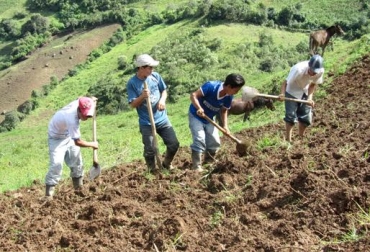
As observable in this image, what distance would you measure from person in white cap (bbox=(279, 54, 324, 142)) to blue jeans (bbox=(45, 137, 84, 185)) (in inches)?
106

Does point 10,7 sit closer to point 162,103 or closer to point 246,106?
point 246,106

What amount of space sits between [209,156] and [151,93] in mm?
1101

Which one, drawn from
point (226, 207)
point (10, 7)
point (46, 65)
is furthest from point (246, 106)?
point (10, 7)

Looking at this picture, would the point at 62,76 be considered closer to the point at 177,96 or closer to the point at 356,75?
the point at 177,96

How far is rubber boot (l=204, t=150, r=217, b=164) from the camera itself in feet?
22.7

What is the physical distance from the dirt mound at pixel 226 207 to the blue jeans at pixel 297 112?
667 mm

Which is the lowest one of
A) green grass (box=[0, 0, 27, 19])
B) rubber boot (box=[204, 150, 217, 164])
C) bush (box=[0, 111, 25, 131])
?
bush (box=[0, 111, 25, 131])

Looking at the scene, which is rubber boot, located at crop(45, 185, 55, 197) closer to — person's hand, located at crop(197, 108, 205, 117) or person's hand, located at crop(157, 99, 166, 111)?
person's hand, located at crop(157, 99, 166, 111)

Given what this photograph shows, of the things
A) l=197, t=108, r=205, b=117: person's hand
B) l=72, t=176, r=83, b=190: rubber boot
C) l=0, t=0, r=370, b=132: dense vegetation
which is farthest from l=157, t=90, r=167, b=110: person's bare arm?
l=0, t=0, r=370, b=132: dense vegetation

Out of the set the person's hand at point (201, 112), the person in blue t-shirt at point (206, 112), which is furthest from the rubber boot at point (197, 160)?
the person's hand at point (201, 112)

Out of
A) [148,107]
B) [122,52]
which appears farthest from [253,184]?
[122,52]

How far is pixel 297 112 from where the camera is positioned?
768 centimetres

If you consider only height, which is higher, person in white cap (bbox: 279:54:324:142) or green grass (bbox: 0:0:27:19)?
person in white cap (bbox: 279:54:324:142)

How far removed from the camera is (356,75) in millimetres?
12875
